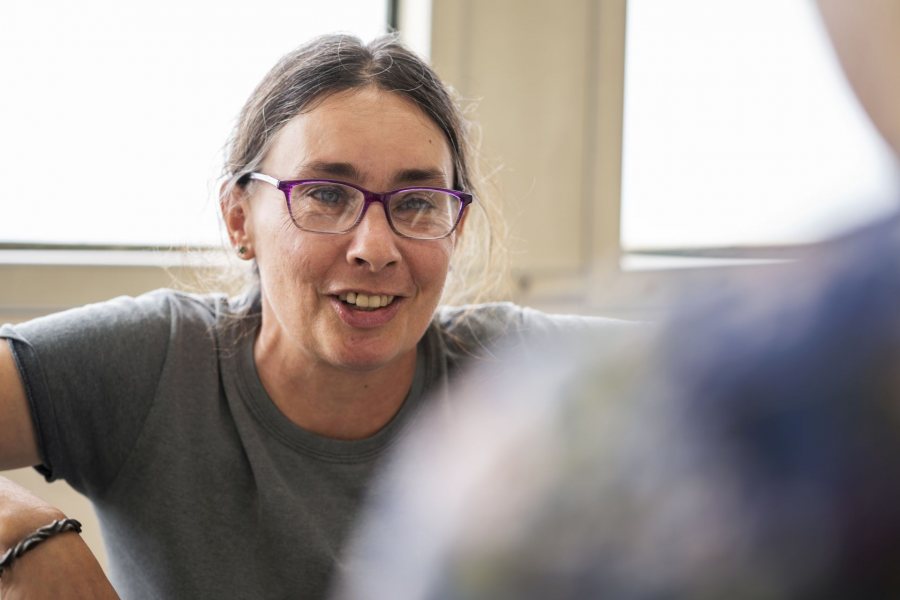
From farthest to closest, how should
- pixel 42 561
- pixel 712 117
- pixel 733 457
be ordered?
pixel 712 117
pixel 42 561
pixel 733 457

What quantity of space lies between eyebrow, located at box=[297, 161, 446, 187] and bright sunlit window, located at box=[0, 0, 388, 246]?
392mm

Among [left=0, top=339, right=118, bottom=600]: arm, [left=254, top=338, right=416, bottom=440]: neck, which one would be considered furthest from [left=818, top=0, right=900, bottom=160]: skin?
[left=254, top=338, right=416, bottom=440]: neck

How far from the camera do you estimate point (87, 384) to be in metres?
1.22

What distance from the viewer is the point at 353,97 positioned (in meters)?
1.25

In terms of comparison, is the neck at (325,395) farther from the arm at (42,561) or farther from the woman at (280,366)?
the arm at (42,561)

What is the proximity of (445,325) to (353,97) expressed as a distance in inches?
15.6

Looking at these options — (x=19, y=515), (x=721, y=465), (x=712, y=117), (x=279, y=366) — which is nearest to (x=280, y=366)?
(x=279, y=366)

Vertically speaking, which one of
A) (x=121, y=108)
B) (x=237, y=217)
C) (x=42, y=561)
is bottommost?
(x=42, y=561)

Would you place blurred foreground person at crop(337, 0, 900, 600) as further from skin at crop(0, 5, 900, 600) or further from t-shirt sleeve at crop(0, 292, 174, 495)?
t-shirt sleeve at crop(0, 292, 174, 495)

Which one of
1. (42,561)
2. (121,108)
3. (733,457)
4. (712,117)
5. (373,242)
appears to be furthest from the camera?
(712,117)

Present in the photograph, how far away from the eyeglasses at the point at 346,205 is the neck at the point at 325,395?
0.20 m

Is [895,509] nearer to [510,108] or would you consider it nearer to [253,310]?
[253,310]

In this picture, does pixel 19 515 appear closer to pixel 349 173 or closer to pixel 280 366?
pixel 280 366

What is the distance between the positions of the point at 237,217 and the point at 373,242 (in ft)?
0.86
